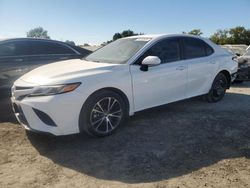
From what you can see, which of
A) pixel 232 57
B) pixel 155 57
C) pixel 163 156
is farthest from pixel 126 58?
pixel 232 57

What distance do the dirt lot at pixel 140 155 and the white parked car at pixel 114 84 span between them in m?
0.33

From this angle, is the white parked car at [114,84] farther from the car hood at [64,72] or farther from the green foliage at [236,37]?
the green foliage at [236,37]

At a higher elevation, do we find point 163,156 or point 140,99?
point 140,99

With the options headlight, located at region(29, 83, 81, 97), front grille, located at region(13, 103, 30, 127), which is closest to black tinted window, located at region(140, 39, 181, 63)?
headlight, located at region(29, 83, 81, 97)

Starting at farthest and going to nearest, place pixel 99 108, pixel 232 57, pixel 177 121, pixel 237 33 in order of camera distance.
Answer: pixel 237 33, pixel 232 57, pixel 177 121, pixel 99 108

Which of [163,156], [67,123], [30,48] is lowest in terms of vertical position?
[163,156]

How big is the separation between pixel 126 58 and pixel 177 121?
1.48 metres

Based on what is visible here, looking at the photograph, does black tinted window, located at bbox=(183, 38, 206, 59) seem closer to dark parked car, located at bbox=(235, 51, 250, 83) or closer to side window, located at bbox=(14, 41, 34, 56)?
side window, located at bbox=(14, 41, 34, 56)

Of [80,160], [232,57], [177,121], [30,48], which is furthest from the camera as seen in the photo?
[232,57]

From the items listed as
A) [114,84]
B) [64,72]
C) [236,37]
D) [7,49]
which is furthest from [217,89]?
[236,37]

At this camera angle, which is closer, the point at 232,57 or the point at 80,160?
the point at 80,160

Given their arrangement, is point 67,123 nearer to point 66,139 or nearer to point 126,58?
point 66,139

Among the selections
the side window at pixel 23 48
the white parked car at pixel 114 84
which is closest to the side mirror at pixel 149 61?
the white parked car at pixel 114 84

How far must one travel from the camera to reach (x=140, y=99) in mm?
5328
